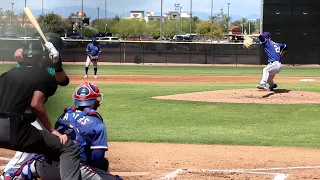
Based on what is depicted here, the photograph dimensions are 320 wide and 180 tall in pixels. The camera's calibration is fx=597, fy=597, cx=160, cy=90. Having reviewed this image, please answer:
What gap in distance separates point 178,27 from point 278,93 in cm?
8205

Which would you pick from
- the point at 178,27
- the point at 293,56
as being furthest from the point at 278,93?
the point at 178,27

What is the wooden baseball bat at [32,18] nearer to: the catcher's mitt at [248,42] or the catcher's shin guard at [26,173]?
the catcher's shin guard at [26,173]

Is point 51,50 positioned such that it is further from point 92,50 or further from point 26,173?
point 92,50

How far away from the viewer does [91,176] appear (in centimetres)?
498

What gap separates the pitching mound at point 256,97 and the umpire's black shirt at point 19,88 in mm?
12223

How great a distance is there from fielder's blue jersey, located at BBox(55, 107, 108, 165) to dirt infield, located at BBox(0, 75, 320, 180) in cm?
242

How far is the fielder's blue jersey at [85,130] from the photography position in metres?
4.88

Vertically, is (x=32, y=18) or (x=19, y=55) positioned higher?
(x=32, y=18)

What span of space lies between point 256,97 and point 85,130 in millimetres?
12999

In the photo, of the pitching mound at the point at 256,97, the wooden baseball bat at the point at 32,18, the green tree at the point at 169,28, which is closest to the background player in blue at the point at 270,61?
the pitching mound at the point at 256,97

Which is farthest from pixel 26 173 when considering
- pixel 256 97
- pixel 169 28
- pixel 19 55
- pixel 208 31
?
pixel 169 28

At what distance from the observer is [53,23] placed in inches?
192

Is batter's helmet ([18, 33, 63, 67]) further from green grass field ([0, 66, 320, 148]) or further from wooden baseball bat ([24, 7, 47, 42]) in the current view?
green grass field ([0, 66, 320, 148])

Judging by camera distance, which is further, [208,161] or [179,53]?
[179,53]
